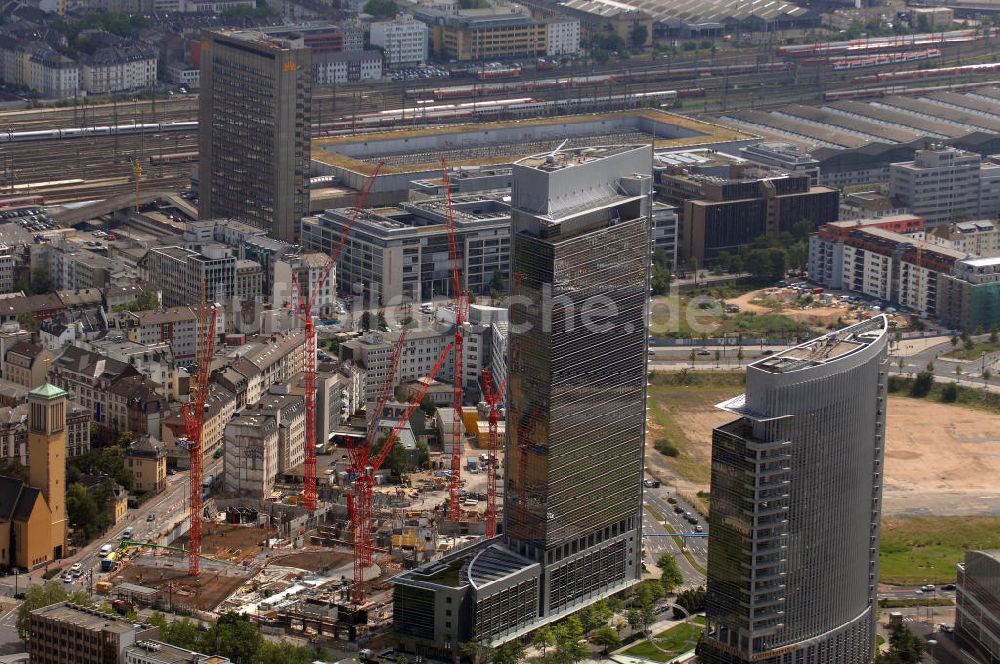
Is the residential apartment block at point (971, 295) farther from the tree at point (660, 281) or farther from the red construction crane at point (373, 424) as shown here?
the red construction crane at point (373, 424)

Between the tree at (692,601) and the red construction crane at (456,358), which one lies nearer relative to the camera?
the tree at (692,601)

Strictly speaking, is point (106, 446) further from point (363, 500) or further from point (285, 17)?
point (285, 17)

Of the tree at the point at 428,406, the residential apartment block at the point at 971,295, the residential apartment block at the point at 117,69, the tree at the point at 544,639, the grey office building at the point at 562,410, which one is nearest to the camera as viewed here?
the grey office building at the point at 562,410

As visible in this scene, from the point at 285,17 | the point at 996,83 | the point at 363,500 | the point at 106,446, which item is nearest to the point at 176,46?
the point at 285,17

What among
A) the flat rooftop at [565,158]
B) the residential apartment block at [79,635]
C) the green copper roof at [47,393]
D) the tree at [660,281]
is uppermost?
the flat rooftop at [565,158]

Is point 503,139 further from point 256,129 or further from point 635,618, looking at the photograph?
point 635,618

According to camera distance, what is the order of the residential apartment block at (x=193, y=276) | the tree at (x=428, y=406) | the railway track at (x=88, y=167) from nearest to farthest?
the tree at (x=428, y=406) → the residential apartment block at (x=193, y=276) → the railway track at (x=88, y=167)

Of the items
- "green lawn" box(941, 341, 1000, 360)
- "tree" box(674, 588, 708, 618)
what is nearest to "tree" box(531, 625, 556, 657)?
"tree" box(674, 588, 708, 618)

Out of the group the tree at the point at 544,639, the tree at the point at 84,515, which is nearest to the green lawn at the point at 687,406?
the tree at the point at 544,639
